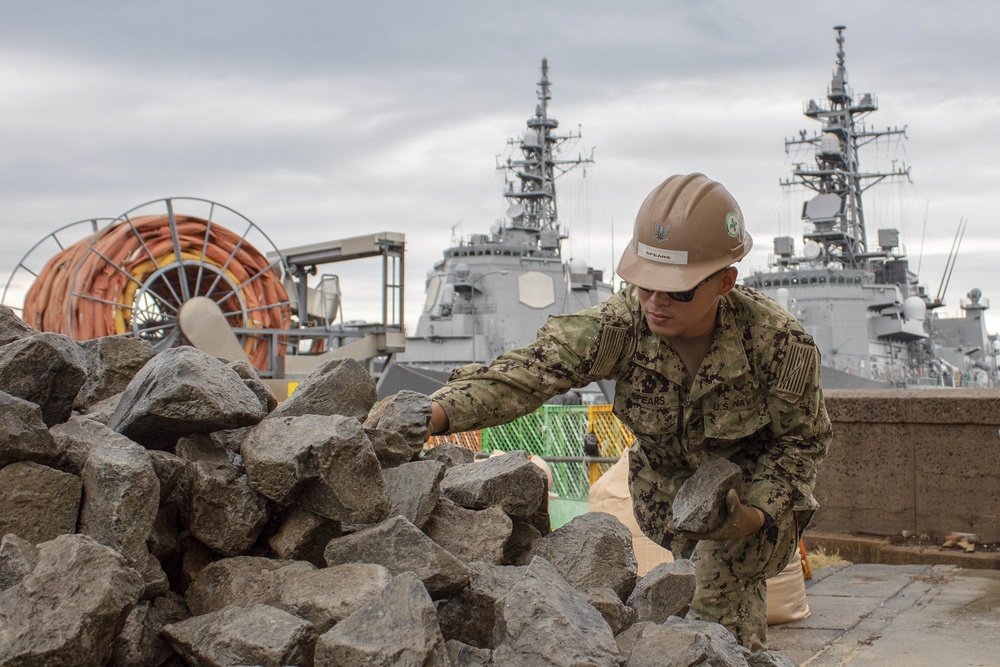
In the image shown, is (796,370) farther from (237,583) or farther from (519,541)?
(237,583)

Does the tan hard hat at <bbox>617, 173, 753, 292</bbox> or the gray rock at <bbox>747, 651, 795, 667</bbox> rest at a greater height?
the tan hard hat at <bbox>617, 173, 753, 292</bbox>

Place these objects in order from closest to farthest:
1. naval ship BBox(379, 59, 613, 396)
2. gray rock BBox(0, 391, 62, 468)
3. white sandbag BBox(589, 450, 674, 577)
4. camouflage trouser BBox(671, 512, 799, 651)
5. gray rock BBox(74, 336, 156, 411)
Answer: gray rock BBox(0, 391, 62, 468) < camouflage trouser BBox(671, 512, 799, 651) < gray rock BBox(74, 336, 156, 411) < white sandbag BBox(589, 450, 674, 577) < naval ship BBox(379, 59, 613, 396)

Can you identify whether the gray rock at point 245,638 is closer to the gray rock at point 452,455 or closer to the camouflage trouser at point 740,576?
the gray rock at point 452,455

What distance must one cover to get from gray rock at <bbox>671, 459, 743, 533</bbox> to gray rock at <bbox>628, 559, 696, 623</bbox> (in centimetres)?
27

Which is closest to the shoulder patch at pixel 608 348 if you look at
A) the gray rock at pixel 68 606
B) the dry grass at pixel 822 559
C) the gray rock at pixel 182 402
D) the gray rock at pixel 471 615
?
the gray rock at pixel 471 615

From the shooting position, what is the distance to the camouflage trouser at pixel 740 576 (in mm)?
3129

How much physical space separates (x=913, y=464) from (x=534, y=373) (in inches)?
182

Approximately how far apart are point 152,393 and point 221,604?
0.59 meters

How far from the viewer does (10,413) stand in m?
2.44

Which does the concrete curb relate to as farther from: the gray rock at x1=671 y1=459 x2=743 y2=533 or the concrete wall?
the gray rock at x1=671 y1=459 x2=743 y2=533

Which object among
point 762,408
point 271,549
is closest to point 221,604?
point 271,549

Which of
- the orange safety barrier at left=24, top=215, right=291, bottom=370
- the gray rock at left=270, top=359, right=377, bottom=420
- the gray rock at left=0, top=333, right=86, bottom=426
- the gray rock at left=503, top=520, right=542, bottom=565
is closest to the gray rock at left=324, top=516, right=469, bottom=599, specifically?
the gray rock at left=503, top=520, right=542, bottom=565

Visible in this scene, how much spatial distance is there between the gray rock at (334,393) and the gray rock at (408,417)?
13 centimetres

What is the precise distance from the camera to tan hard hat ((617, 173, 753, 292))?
110 inches
